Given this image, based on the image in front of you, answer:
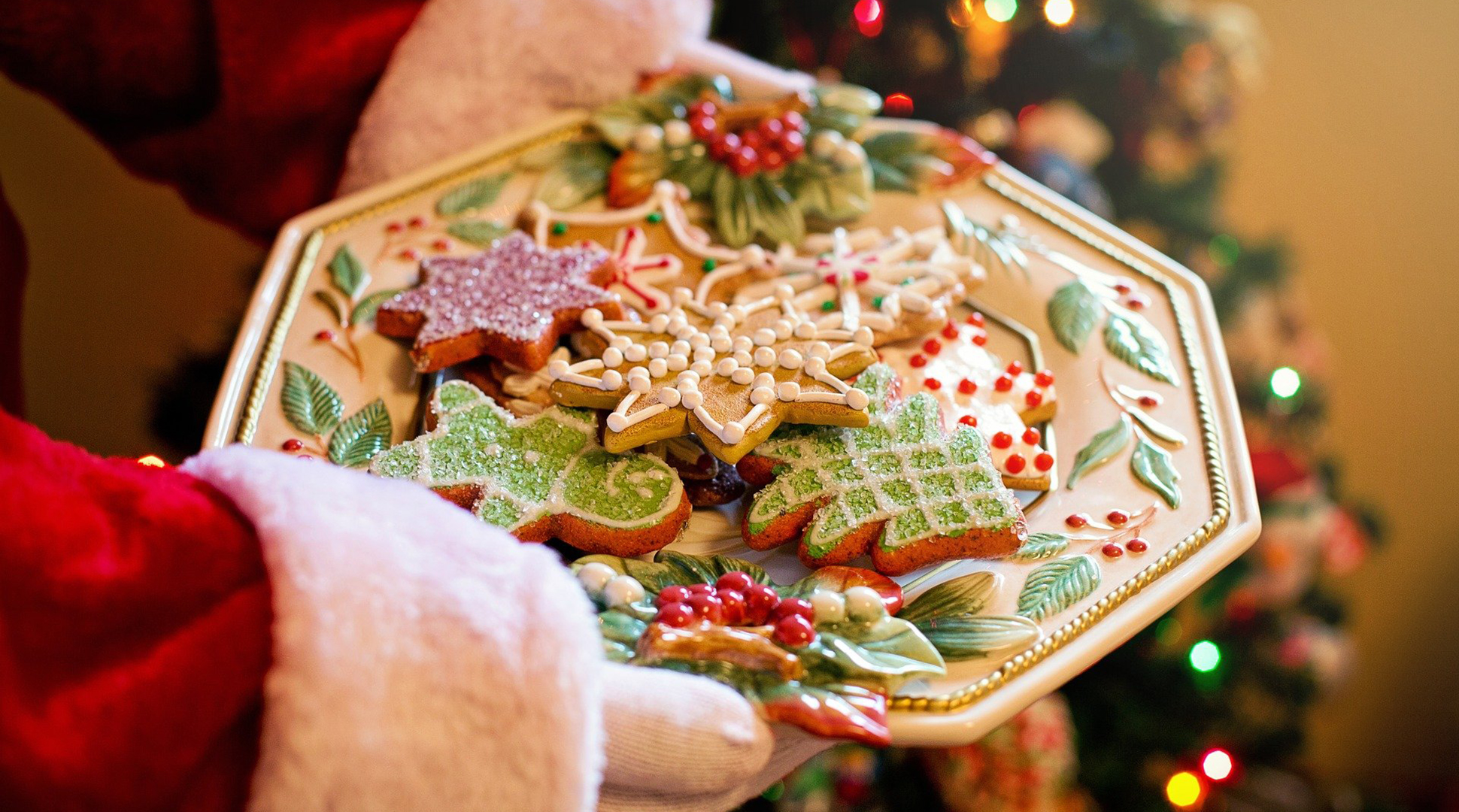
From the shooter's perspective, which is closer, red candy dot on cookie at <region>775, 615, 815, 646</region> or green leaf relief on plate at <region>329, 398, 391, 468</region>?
red candy dot on cookie at <region>775, 615, 815, 646</region>

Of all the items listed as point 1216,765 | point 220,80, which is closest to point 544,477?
point 220,80

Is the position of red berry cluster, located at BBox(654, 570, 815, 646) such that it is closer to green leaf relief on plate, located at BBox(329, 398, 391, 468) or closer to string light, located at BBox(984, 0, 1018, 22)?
green leaf relief on plate, located at BBox(329, 398, 391, 468)

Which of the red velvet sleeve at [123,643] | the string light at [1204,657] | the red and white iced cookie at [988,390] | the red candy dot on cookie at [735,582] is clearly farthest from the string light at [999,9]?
the red velvet sleeve at [123,643]

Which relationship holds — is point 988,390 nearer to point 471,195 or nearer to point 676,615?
point 676,615

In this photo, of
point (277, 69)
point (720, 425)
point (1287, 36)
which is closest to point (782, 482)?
point (720, 425)

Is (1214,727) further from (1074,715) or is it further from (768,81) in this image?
(768,81)

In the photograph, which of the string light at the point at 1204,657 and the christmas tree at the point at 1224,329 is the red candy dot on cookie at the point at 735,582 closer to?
the christmas tree at the point at 1224,329

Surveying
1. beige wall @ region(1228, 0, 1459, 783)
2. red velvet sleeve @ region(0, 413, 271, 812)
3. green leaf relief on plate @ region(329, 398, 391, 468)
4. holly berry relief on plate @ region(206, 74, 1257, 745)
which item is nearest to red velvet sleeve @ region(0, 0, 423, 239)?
holly berry relief on plate @ region(206, 74, 1257, 745)
